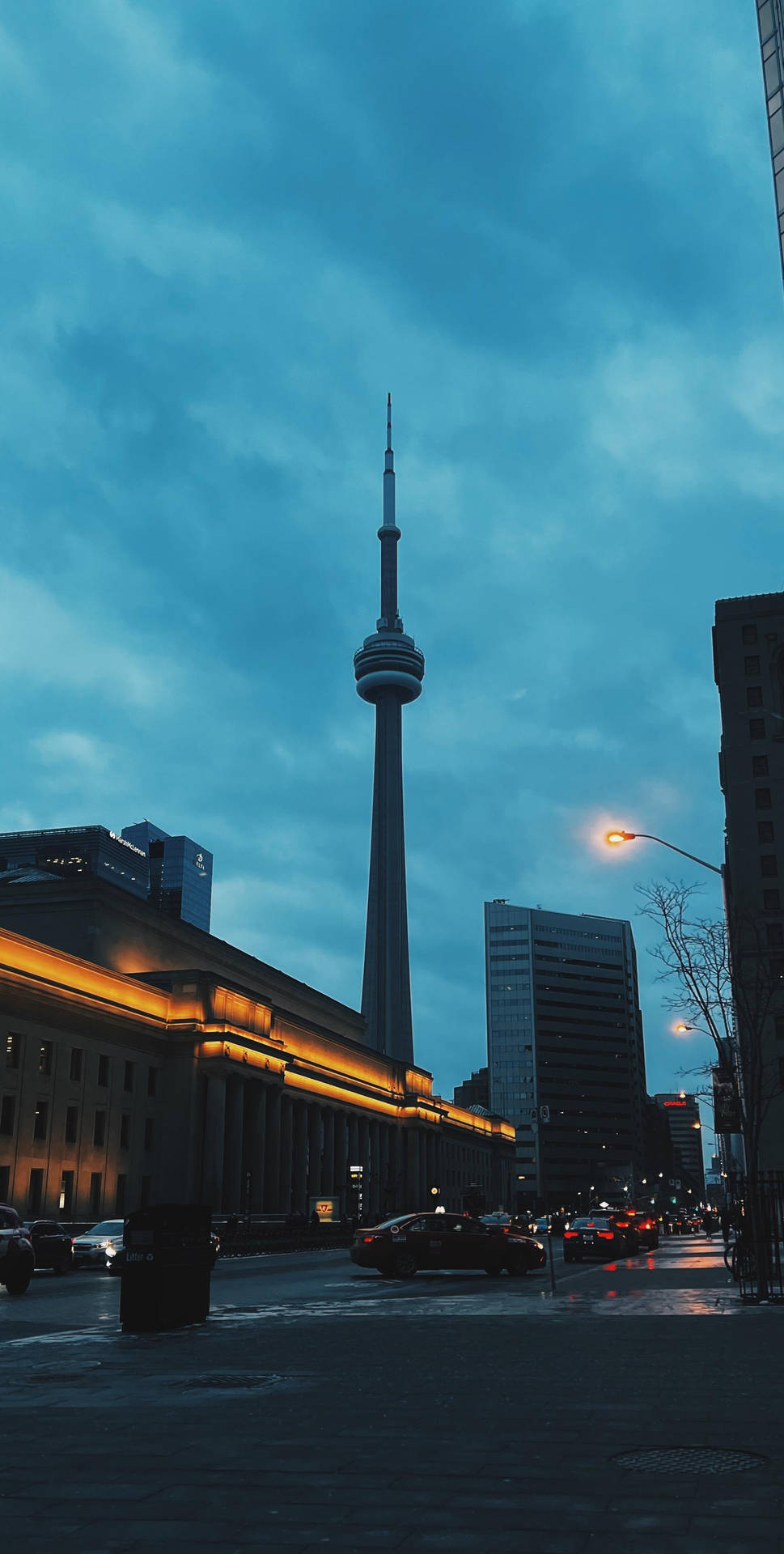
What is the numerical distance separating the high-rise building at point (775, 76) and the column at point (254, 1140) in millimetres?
68970

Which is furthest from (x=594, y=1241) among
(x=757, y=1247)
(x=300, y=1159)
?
(x=300, y=1159)

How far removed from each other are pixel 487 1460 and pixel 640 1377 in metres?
4.47

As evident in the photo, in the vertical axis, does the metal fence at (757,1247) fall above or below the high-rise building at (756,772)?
below

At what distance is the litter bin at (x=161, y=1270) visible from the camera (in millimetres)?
17062

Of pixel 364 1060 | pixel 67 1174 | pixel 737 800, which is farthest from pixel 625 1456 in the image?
pixel 364 1060

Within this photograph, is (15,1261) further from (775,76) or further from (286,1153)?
(286,1153)

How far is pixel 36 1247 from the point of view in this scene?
124 feet

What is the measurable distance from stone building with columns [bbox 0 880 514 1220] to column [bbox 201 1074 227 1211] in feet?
0.41

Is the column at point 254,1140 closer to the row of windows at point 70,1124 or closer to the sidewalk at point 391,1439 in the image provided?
the row of windows at point 70,1124

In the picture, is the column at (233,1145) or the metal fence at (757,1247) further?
the column at (233,1145)

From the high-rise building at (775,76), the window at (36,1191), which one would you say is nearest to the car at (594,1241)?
the window at (36,1191)

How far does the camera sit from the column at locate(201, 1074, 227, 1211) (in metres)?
85.1

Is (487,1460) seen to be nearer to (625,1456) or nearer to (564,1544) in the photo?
(625,1456)

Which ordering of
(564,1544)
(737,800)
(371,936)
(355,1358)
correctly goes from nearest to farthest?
(564,1544) → (355,1358) → (737,800) → (371,936)
